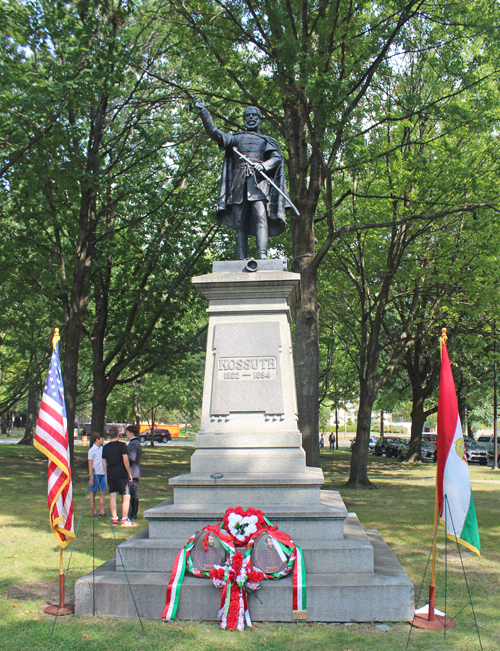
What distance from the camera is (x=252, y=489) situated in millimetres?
6469

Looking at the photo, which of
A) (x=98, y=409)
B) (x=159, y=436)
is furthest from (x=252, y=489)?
(x=159, y=436)

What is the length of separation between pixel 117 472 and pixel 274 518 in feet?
17.6

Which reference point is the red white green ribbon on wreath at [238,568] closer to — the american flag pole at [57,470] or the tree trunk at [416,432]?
the american flag pole at [57,470]

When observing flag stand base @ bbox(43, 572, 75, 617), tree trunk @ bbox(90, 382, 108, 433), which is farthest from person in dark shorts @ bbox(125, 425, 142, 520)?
tree trunk @ bbox(90, 382, 108, 433)

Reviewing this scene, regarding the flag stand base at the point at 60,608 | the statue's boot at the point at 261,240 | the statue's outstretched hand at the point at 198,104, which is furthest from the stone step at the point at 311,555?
the statue's outstretched hand at the point at 198,104

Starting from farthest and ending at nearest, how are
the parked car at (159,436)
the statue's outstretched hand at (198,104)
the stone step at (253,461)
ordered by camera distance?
the parked car at (159,436) < the statue's outstretched hand at (198,104) < the stone step at (253,461)

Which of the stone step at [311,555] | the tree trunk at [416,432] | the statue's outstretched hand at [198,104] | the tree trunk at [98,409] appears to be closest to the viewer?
the stone step at [311,555]

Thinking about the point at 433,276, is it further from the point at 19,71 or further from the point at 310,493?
the point at 310,493

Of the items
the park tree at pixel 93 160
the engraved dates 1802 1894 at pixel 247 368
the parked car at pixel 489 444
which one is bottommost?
the parked car at pixel 489 444

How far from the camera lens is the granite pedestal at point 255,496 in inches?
216

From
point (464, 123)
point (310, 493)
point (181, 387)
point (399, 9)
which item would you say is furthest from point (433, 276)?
point (181, 387)

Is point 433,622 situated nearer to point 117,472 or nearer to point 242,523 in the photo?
point 242,523

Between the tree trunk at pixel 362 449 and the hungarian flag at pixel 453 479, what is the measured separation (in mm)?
13259

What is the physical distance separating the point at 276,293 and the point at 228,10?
911 cm
